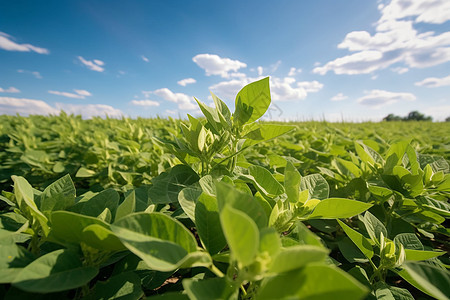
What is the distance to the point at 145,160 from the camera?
2289mm

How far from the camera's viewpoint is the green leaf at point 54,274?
572 mm

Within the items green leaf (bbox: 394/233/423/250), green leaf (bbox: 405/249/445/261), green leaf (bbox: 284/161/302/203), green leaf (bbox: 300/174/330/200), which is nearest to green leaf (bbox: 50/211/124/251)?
green leaf (bbox: 284/161/302/203)

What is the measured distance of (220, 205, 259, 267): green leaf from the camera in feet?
1.56

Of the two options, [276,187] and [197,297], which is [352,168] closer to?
[276,187]

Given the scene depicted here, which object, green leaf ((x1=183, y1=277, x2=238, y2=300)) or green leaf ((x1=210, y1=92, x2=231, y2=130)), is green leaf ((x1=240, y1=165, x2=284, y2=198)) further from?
green leaf ((x1=183, y1=277, x2=238, y2=300))

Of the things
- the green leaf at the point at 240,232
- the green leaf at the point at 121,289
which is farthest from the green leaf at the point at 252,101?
the green leaf at the point at 121,289

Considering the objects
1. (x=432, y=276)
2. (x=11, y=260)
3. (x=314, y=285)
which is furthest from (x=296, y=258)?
(x=11, y=260)

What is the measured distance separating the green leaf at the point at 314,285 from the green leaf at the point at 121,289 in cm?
48

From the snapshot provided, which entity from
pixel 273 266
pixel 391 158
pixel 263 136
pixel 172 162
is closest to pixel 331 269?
pixel 273 266

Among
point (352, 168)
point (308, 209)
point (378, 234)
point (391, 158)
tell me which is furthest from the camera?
point (352, 168)

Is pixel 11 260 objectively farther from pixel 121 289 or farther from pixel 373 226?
pixel 373 226

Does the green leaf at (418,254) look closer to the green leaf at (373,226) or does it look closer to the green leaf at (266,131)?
the green leaf at (373,226)

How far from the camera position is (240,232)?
0.50 m

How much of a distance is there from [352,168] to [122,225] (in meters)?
1.50
